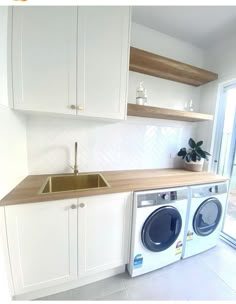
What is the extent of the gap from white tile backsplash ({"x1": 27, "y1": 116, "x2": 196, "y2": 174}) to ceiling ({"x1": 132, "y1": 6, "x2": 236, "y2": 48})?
1159 millimetres

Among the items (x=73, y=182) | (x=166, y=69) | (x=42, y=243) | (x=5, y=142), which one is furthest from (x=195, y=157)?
(x=5, y=142)

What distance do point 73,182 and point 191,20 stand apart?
232 cm

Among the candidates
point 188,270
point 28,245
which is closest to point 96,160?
point 28,245

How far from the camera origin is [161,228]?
139 centimetres

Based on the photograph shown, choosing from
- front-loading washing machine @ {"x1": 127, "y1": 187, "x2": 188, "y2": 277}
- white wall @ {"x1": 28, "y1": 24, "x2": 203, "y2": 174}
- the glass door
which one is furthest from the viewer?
the glass door

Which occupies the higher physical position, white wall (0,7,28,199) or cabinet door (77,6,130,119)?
cabinet door (77,6,130,119)

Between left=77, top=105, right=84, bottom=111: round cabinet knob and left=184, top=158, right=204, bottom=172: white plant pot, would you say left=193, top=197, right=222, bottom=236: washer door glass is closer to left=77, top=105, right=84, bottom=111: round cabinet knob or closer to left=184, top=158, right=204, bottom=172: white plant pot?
left=184, top=158, right=204, bottom=172: white plant pot

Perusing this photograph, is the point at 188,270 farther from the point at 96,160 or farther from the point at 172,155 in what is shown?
the point at 96,160

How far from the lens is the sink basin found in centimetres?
147

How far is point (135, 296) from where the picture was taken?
120 cm

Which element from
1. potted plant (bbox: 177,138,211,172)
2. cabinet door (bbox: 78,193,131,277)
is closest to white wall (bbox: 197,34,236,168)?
potted plant (bbox: 177,138,211,172)

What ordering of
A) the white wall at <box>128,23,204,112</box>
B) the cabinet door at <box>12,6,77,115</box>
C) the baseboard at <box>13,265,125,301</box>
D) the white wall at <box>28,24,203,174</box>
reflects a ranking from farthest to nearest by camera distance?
the white wall at <box>128,23,204,112</box> → the white wall at <box>28,24,203,174</box> → the baseboard at <box>13,265,125,301</box> → the cabinet door at <box>12,6,77,115</box>

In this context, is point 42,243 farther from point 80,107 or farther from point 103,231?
point 80,107

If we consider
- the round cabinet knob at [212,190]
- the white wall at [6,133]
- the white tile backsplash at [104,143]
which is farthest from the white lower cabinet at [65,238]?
the round cabinet knob at [212,190]
